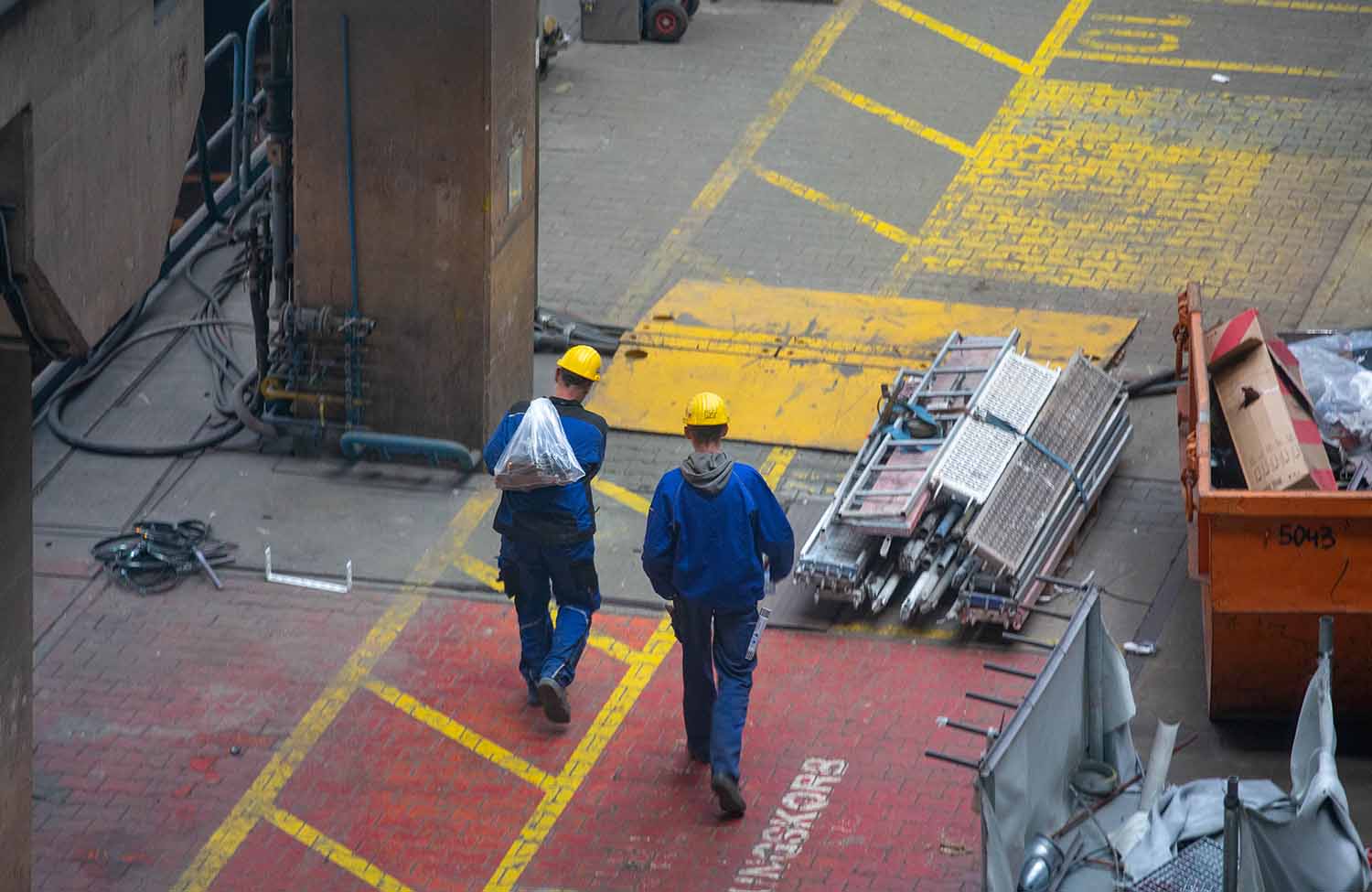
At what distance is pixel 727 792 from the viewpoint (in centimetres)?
1043

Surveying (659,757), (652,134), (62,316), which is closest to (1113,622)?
(659,757)

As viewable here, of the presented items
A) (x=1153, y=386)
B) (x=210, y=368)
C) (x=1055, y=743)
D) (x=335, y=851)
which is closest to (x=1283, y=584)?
(x=1055, y=743)

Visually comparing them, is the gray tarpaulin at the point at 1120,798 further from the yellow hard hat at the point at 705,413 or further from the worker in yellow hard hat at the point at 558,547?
the worker in yellow hard hat at the point at 558,547

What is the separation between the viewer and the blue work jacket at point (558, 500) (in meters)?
10.9

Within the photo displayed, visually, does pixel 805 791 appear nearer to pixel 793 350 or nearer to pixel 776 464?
pixel 776 464

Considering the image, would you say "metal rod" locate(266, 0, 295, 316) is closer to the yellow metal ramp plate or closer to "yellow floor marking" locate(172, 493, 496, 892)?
"yellow floor marking" locate(172, 493, 496, 892)

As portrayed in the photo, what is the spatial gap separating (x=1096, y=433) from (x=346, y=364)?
167 inches

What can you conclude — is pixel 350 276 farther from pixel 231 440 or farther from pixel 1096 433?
pixel 1096 433

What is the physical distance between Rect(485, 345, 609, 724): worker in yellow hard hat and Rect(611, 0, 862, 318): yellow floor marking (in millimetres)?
4485

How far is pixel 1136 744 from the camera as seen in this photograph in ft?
35.9

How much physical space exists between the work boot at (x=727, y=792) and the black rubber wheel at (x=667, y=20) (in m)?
10.7

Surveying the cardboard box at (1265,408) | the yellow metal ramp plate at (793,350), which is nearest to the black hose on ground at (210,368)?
the yellow metal ramp plate at (793,350)

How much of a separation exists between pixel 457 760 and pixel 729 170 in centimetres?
759

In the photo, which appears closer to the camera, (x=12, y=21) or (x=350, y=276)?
(x=12, y=21)
